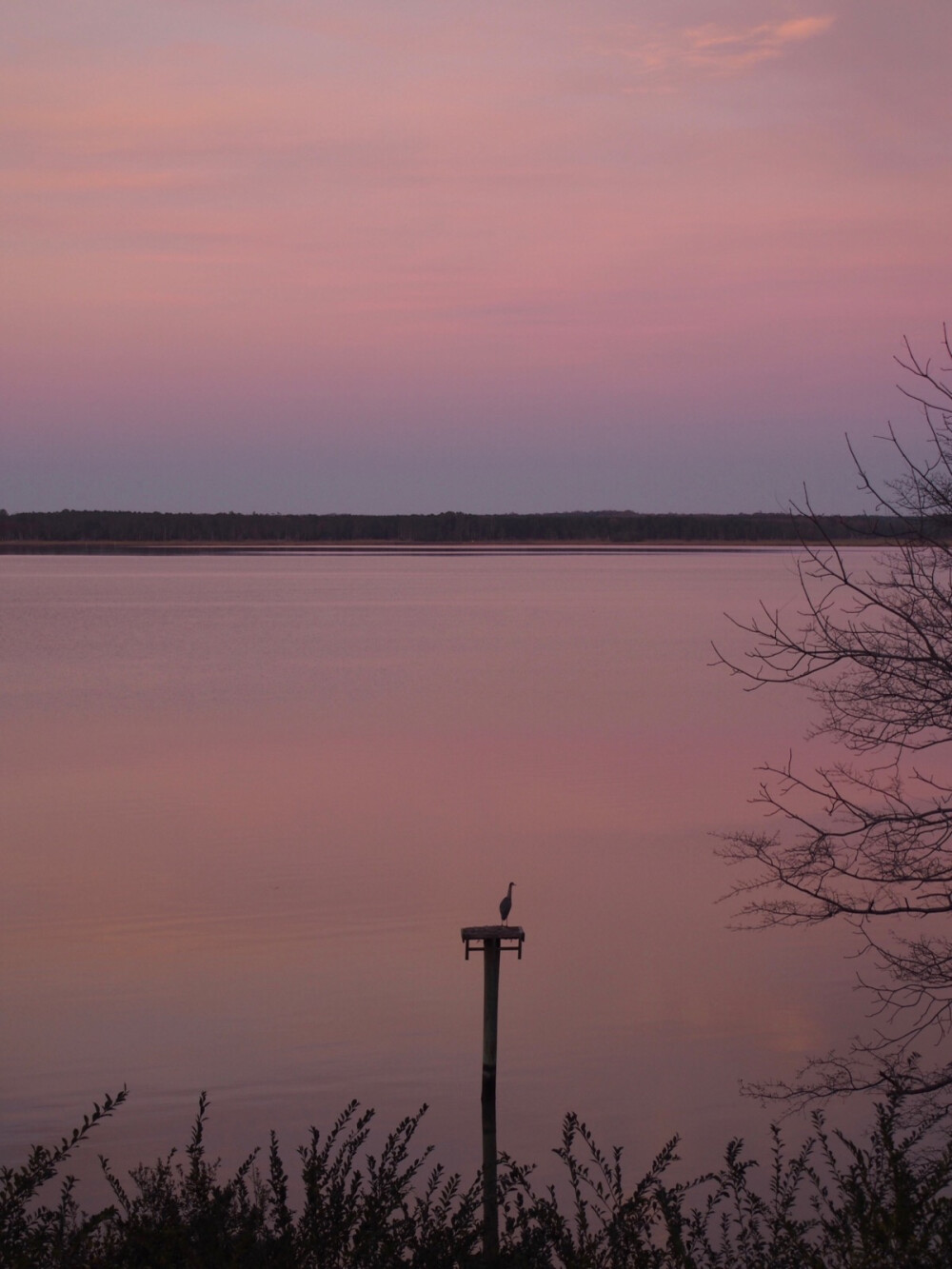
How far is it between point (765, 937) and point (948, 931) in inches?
60.8

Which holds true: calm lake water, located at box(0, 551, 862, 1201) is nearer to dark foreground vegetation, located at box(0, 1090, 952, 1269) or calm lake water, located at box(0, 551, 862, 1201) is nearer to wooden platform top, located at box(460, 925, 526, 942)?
wooden platform top, located at box(460, 925, 526, 942)

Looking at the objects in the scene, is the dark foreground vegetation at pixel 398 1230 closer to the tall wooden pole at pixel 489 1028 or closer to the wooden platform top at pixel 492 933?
the tall wooden pole at pixel 489 1028

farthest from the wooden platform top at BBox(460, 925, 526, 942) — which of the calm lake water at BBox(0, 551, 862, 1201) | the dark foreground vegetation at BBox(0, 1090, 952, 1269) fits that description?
the dark foreground vegetation at BBox(0, 1090, 952, 1269)

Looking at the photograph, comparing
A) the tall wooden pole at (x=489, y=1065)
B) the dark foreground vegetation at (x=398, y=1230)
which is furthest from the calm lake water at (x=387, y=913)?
the dark foreground vegetation at (x=398, y=1230)

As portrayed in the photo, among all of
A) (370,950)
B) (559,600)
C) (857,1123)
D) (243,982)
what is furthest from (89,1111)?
(559,600)

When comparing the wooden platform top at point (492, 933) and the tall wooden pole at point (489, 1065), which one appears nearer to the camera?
the tall wooden pole at point (489, 1065)

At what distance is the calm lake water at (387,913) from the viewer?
945 centimetres

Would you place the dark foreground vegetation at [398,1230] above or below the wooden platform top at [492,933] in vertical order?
below

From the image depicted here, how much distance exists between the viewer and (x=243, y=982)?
1149cm

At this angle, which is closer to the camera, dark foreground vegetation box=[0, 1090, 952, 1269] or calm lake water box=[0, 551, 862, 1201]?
dark foreground vegetation box=[0, 1090, 952, 1269]

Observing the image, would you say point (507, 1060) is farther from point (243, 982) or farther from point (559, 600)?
point (559, 600)

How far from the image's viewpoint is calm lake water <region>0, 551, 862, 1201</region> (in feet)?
31.0

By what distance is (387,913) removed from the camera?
45.2 feet

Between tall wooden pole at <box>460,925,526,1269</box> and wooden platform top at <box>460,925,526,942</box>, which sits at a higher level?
wooden platform top at <box>460,925,526,942</box>
